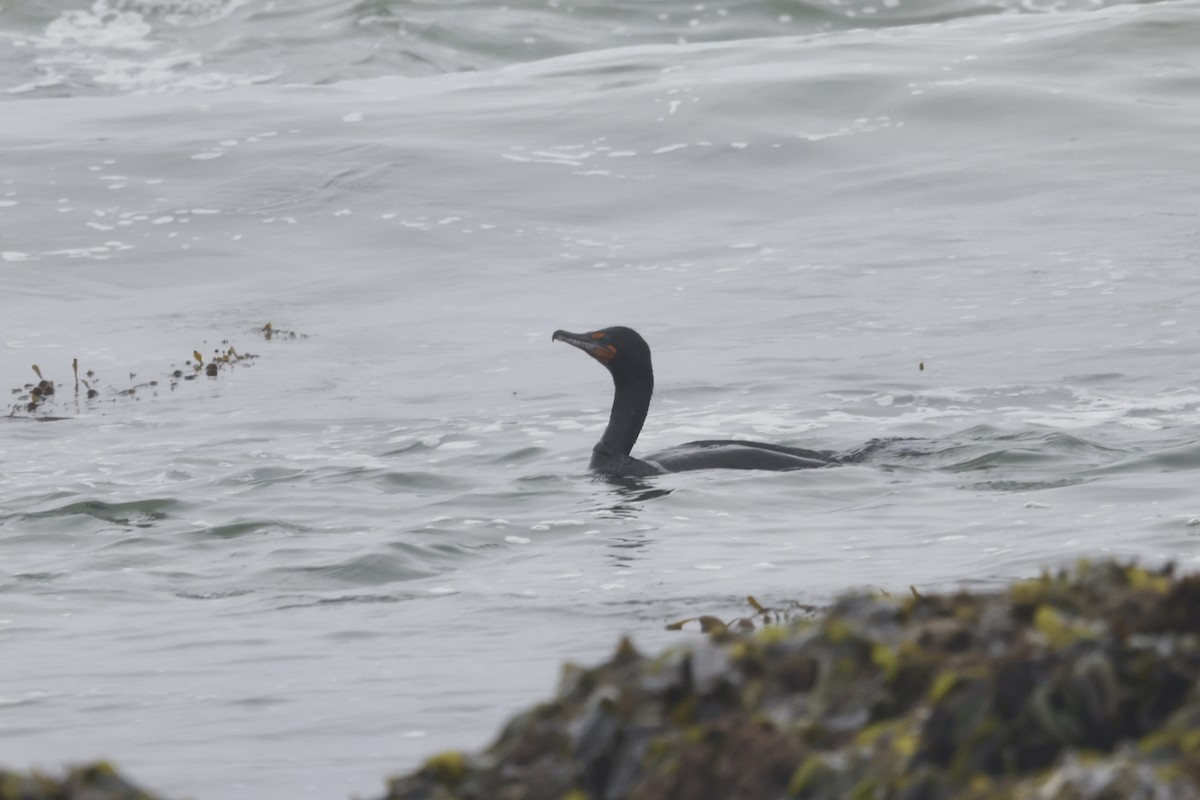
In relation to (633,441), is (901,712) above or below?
above

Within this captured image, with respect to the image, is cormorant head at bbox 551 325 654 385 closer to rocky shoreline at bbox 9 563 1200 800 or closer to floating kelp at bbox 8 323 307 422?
floating kelp at bbox 8 323 307 422

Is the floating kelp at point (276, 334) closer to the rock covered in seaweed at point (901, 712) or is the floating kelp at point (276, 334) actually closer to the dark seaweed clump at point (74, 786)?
the rock covered in seaweed at point (901, 712)

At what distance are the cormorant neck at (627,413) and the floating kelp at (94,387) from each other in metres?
4.22

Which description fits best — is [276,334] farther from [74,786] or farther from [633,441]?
[74,786]

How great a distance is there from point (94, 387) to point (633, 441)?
4814 mm

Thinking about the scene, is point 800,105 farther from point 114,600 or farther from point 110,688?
point 110,688

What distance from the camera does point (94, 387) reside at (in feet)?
44.8

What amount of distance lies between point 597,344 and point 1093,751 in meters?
7.90

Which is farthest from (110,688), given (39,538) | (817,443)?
(817,443)

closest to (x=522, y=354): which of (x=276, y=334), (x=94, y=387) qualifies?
(x=276, y=334)

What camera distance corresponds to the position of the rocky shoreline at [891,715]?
301 cm

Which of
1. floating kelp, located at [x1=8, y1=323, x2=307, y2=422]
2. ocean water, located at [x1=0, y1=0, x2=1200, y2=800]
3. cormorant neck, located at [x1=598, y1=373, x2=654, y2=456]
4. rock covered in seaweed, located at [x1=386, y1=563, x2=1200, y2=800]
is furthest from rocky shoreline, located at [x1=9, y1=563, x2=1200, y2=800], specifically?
floating kelp, located at [x1=8, y1=323, x2=307, y2=422]

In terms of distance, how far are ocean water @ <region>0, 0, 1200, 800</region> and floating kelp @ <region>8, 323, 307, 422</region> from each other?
0.08 metres

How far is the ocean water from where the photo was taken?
671cm
